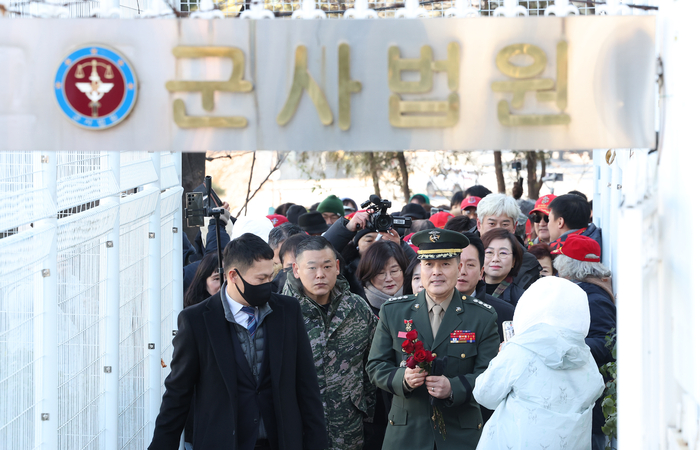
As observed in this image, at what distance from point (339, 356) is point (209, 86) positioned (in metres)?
2.44

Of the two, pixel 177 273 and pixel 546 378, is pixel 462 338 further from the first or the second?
pixel 177 273

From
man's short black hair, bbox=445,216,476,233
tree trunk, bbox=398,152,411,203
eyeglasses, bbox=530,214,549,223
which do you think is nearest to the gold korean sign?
man's short black hair, bbox=445,216,476,233

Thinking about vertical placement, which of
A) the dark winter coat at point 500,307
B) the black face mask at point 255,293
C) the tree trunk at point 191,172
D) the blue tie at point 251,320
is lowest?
the dark winter coat at point 500,307

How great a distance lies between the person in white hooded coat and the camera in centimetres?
322

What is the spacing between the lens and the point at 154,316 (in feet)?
17.0

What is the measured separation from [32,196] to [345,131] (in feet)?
5.30

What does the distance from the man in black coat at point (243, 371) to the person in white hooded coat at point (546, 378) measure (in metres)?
0.93

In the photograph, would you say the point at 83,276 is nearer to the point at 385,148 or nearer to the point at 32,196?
the point at 32,196

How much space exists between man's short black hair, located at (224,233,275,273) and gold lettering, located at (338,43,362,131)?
4.98ft

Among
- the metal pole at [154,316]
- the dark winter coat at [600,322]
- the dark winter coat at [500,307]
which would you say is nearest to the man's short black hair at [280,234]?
the metal pole at [154,316]

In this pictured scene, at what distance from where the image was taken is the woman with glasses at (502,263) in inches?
197

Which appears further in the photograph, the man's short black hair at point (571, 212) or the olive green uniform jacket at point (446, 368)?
the man's short black hair at point (571, 212)

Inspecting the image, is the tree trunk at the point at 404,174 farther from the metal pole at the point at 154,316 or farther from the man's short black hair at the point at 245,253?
the man's short black hair at the point at 245,253

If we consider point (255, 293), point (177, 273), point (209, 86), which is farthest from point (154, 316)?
point (209, 86)
